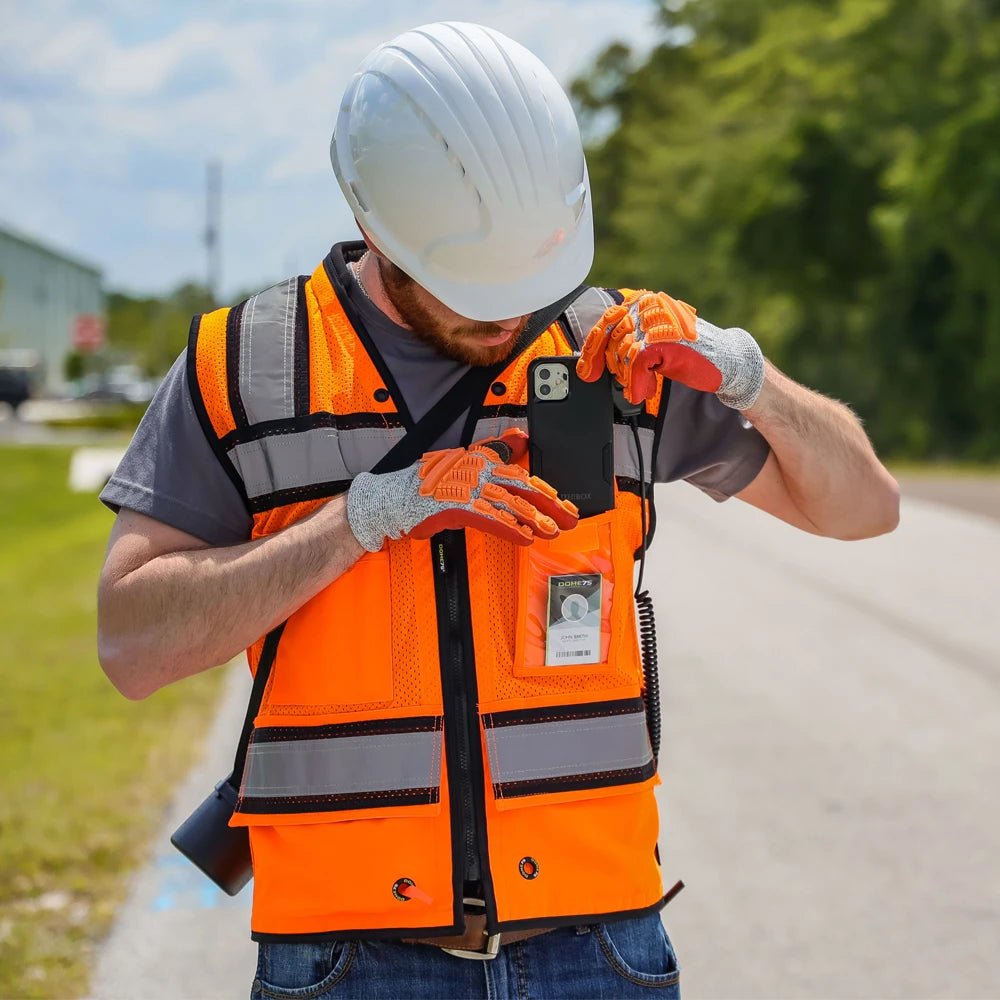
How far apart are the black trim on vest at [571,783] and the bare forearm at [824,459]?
57cm

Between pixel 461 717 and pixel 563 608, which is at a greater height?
pixel 563 608

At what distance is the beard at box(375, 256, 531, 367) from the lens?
7.40 ft

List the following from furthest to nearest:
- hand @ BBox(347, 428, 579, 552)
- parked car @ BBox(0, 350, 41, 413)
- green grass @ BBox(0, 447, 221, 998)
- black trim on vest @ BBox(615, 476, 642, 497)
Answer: parked car @ BBox(0, 350, 41, 413)
green grass @ BBox(0, 447, 221, 998)
black trim on vest @ BBox(615, 476, 642, 497)
hand @ BBox(347, 428, 579, 552)

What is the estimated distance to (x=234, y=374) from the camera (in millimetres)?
2205

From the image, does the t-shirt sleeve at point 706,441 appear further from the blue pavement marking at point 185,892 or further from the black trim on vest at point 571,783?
the blue pavement marking at point 185,892

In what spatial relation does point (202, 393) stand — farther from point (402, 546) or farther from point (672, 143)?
point (672, 143)

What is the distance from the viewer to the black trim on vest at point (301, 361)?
2.21m

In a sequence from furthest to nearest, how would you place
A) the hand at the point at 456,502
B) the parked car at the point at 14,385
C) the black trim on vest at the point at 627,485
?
the parked car at the point at 14,385, the black trim on vest at the point at 627,485, the hand at the point at 456,502

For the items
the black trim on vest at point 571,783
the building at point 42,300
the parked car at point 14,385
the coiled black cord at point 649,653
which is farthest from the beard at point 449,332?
the building at point 42,300

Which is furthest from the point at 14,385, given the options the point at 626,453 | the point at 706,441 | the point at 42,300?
the point at 42,300

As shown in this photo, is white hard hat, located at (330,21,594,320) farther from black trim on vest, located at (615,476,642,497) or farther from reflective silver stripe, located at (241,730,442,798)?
reflective silver stripe, located at (241,730,442,798)

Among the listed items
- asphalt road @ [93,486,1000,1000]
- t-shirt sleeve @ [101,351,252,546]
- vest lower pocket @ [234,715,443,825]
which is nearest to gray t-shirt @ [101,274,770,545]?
t-shirt sleeve @ [101,351,252,546]

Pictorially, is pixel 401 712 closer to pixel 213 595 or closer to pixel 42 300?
pixel 213 595

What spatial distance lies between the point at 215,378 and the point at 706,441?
32.8 inches
